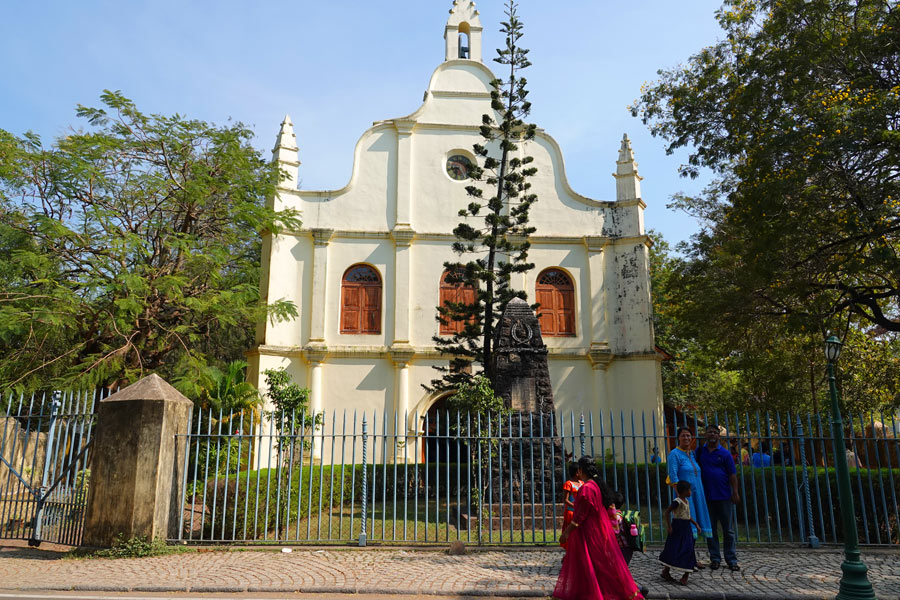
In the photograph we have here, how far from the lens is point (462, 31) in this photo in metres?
21.0

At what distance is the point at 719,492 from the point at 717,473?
204 mm

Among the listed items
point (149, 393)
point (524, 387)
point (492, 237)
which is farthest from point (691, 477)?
point (492, 237)

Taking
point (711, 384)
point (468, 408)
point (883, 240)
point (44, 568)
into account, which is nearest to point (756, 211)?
point (883, 240)

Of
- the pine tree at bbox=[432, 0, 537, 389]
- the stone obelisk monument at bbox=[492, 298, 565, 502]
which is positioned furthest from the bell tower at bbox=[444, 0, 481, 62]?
the stone obelisk monument at bbox=[492, 298, 565, 502]

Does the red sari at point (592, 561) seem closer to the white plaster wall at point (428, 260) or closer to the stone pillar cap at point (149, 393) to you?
the stone pillar cap at point (149, 393)

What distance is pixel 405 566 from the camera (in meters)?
7.34

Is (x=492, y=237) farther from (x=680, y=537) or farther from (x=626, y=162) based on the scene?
(x=680, y=537)

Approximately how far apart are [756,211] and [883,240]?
81.7 inches

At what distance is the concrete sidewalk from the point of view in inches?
248

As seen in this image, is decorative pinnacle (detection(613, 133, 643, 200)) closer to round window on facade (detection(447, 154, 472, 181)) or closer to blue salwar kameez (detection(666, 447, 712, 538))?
round window on facade (detection(447, 154, 472, 181))

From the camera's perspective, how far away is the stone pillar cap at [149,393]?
8.31 meters

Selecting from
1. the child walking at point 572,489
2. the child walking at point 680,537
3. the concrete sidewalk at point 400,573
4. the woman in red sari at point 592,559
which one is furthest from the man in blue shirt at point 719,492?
the child walking at point 572,489

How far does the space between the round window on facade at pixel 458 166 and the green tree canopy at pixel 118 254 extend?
19.2 ft

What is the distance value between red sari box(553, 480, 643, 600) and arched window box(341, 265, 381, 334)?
41.4 ft
